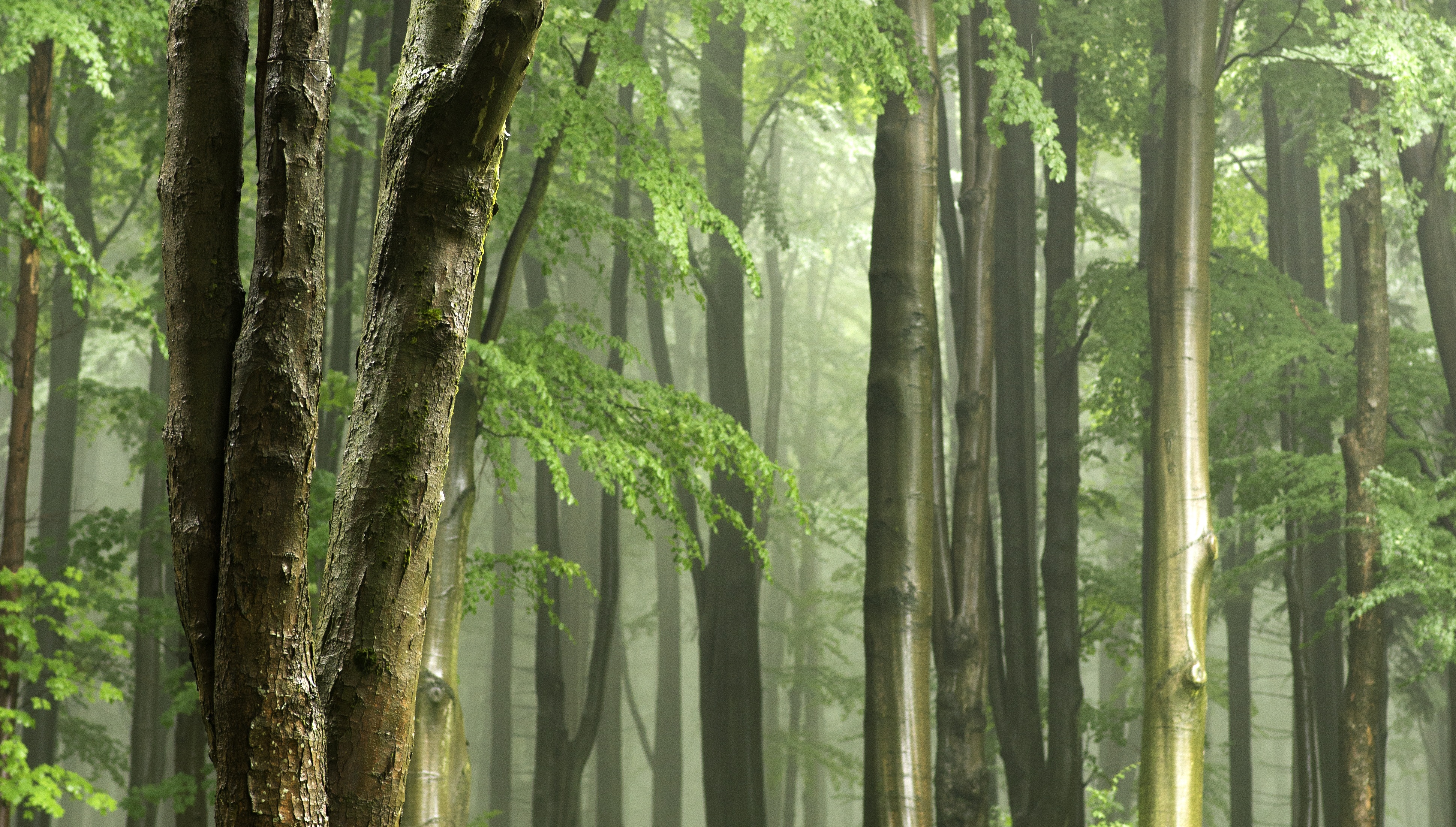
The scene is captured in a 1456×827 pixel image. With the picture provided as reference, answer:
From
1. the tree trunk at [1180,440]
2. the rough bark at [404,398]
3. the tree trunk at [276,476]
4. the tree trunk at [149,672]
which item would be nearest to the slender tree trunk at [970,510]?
the tree trunk at [1180,440]

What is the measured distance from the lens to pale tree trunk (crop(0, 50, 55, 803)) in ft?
30.3

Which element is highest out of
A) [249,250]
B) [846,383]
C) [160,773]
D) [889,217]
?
[846,383]

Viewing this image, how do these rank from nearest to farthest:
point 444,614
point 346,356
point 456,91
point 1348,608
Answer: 1. point 456,91
2. point 444,614
3. point 1348,608
4. point 346,356

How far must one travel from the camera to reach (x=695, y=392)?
41.0 feet

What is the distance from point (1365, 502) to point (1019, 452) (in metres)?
3.80

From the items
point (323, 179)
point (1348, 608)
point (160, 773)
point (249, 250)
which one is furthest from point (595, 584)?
point (323, 179)

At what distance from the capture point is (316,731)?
5.88 feet

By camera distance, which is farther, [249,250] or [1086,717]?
[1086,717]

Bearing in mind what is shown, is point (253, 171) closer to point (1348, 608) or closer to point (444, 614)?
point (444, 614)

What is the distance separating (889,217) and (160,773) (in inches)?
516

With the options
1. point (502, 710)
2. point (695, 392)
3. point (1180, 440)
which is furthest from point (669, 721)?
point (1180, 440)

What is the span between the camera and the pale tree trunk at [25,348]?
9.24m

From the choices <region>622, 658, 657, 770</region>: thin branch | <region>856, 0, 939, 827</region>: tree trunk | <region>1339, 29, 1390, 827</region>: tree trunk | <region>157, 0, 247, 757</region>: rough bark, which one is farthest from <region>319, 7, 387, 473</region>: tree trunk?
<region>622, 658, 657, 770</region>: thin branch

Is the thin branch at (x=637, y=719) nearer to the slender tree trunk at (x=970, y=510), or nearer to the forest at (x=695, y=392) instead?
the forest at (x=695, y=392)
